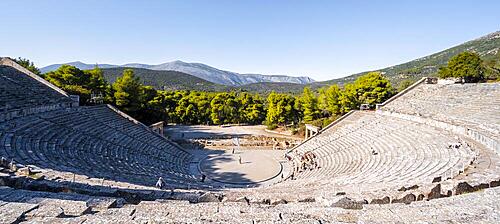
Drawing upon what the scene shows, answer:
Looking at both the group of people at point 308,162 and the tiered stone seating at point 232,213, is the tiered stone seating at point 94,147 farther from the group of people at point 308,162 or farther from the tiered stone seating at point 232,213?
the group of people at point 308,162

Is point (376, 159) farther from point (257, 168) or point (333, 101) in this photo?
point (333, 101)

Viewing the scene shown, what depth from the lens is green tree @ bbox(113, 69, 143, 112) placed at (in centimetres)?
3170

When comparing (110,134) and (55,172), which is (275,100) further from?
(55,172)

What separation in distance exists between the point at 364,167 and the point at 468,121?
7597mm

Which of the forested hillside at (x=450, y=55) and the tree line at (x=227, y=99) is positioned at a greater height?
the forested hillside at (x=450, y=55)

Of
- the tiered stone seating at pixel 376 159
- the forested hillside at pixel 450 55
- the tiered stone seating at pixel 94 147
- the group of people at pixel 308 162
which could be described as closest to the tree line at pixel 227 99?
the tiered stone seating at pixel 94 147

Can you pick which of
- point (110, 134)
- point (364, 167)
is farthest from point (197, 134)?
point (364, 167)

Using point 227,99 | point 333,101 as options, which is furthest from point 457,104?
point 227,99

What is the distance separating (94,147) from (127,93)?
19.2m

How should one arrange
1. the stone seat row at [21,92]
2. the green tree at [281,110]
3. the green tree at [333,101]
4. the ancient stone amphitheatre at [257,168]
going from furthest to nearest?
the green tree at [281,110] → the green tree at [333,101] → the stone seat row at [21,92] → the ancient stone amphitheatre at [257,168]

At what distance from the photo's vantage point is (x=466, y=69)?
119ft

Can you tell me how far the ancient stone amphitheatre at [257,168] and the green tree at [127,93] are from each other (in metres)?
6.94

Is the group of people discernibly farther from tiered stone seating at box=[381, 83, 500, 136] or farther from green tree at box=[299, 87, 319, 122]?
green tree at box=[299, 87, 319, 122]

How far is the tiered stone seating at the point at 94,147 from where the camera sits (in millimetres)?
10141
